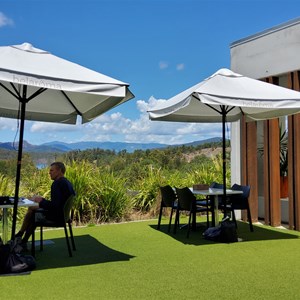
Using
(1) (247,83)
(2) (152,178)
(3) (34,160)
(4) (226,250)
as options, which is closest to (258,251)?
(4) (226,250)

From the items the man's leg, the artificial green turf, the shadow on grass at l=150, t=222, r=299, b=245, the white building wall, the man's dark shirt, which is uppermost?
the white building wall

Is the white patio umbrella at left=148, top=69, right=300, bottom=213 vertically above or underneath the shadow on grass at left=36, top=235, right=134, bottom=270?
above

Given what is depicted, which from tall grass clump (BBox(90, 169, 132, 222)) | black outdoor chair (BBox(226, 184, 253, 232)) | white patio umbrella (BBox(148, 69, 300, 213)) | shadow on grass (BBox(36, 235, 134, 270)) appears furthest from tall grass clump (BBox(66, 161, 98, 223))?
black outdoor chair (BBox(226, 184, 253, 232))

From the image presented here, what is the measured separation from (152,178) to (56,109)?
12.8 ft

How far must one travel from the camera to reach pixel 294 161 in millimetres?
7715

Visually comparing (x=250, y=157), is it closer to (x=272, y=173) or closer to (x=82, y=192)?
(x=272, y=173)

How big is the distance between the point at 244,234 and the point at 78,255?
3.05m

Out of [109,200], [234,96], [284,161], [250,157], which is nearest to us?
[234,96]

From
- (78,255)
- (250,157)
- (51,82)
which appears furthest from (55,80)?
(250,157)

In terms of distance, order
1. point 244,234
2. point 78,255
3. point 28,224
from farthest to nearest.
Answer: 1. point 244,234
2. point 28,224
3. point 78,255

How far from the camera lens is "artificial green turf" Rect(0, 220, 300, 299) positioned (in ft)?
13.3

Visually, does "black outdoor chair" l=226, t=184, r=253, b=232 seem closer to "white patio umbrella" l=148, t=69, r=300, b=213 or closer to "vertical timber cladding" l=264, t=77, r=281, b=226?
"vertical timber cladding" l=264, t=77, r=281, b=226

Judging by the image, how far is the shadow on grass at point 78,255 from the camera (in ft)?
17.1

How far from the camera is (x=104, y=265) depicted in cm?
507
